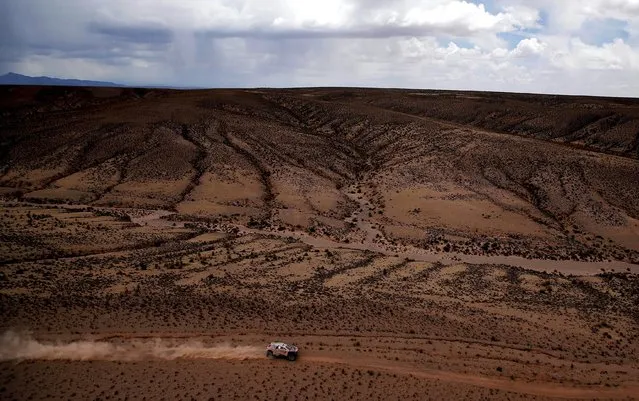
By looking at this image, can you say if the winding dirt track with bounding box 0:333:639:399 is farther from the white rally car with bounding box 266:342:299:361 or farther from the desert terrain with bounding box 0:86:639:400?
the white rally car with bounding box 266:342:299:361

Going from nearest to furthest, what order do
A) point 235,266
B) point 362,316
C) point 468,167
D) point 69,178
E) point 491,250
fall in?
point 362,316 → point 235,266 → point 491,250 → point 69,178 → point 468,167

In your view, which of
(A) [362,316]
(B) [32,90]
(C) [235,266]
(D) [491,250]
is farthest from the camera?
(B) [32,90]

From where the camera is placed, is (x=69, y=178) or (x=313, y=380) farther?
(x=69, y=178)

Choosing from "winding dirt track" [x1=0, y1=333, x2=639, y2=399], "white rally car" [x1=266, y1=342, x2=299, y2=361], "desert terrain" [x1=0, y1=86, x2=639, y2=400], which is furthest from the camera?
"white rally car" [x1=266, y1=342, x2=299, y2=361]

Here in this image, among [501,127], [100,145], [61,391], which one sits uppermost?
[501,127]

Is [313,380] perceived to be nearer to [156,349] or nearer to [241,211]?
[156,349]

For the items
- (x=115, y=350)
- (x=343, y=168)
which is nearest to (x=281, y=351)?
(x=115, y=350)

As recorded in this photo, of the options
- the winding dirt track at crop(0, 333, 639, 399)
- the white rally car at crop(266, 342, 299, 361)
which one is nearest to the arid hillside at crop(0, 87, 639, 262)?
the winding dirt track at crop(0, 333, 639, 399)

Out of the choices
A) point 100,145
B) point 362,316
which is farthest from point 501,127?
point 362,316

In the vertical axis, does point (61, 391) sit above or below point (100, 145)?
below
